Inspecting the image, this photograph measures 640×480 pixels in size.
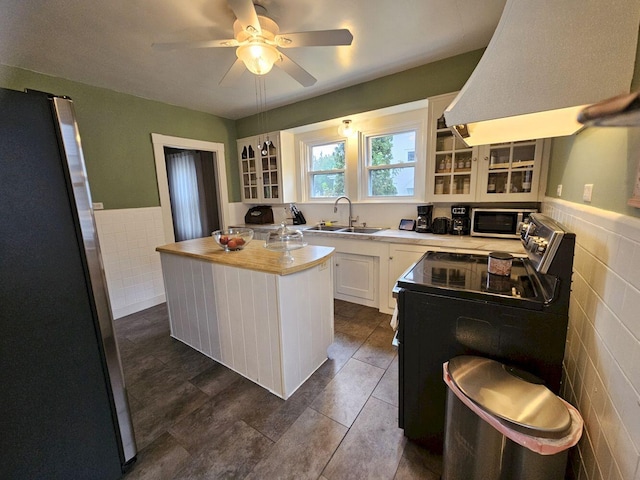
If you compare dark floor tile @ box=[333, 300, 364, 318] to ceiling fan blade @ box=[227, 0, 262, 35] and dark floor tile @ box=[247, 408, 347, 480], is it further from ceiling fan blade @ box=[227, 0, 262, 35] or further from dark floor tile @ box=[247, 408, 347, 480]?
ceiling fan blade @ box=[227, 0, 262, 35]

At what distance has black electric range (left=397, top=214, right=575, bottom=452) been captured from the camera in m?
0.97

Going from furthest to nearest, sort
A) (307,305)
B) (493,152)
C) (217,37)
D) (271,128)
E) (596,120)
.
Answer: (271,128) < (493,152) < (217,37) < (307,305) < (596,120)

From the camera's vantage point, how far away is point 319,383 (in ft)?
6.09

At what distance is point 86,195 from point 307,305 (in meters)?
1.31

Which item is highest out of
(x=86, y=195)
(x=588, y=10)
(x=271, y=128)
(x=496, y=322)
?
(x=271, y=128)

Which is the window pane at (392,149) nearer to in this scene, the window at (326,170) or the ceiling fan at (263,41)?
the window at (326,170)

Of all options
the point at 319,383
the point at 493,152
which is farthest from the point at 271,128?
the point at 319,383

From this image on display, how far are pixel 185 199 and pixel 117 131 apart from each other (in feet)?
6.40

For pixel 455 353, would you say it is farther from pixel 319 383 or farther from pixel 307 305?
pixel 319 383

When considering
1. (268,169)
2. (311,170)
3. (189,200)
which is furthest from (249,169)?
(189,200)

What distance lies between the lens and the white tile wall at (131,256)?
296cm

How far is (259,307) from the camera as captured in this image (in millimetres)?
1689

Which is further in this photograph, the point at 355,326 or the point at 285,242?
the point at 355,326

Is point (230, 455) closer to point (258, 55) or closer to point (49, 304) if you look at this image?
point (49, 304)
